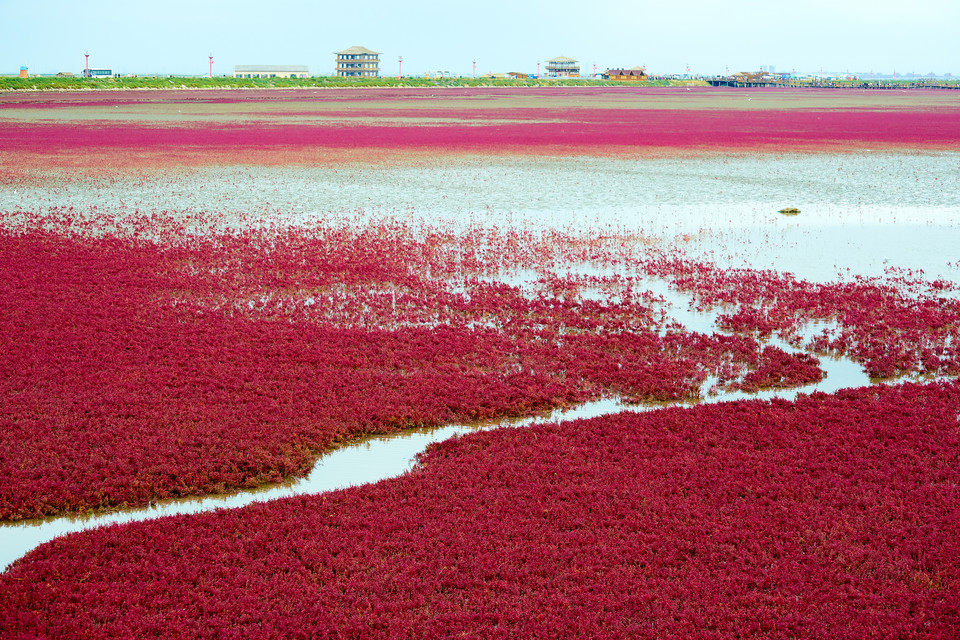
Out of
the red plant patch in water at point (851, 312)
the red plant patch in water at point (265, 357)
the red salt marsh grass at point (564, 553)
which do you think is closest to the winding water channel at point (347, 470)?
the red plant patch in water at point (265, 357)

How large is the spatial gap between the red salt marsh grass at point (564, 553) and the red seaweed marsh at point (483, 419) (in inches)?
1.5

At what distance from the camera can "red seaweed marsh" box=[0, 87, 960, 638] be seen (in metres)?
8.55

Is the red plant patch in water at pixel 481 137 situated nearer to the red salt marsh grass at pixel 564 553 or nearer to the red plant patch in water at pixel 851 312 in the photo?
the red plant patch in water at pixel 851 312

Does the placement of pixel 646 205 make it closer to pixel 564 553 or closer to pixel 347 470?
pixel 347 470

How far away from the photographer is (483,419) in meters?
13.0

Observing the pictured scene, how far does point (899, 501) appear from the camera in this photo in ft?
33.8

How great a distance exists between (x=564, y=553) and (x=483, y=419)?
3984mm

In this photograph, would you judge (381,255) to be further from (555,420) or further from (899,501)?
(899,501)

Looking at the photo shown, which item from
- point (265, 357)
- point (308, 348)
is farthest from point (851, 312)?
point (265, 357)

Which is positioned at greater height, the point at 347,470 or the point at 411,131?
the point at 411,131

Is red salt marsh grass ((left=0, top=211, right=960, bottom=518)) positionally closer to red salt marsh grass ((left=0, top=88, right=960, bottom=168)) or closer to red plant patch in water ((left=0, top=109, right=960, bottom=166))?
red salt marsh grass ((left=0, top=88, right=960, bottom=168))

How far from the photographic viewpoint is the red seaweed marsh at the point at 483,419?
28.1ft

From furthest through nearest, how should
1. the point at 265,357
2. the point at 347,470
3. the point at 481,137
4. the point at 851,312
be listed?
1. the point at 481,137
2. the point at 851,312
3. the point at 265,357
4. the point at 347,470

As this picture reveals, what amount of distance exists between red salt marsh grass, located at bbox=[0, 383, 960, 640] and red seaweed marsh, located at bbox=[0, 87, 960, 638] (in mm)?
39
